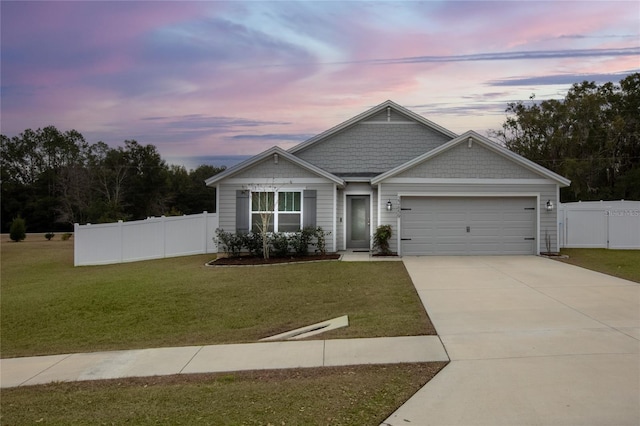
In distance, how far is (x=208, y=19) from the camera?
46.3 feet

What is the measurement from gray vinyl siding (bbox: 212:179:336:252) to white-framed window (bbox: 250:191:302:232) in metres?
0.38

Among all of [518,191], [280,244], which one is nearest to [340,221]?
[280,244]

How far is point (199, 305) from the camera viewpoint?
32.3 ft

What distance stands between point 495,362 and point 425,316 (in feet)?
8.02

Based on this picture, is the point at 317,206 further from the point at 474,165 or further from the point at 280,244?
the point at 474,165

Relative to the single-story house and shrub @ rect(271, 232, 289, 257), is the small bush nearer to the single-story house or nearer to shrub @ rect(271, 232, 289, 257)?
the single-story house

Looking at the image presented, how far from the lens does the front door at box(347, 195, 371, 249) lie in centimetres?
1803

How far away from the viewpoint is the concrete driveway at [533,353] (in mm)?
4152

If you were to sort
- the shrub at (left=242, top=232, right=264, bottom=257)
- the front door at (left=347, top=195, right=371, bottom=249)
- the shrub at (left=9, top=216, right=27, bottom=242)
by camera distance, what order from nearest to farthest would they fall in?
1. the shrub at (left=242, top=232, right=264, bottom=257)
2. the front door at (left=347, top=195, right=371, bottom=249)
3. the shrub at (left=9, top=216, right=27, bottom=242)

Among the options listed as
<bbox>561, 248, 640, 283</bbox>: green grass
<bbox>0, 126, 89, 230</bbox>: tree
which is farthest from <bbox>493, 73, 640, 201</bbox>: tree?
<bbox>0, 126, 89, 230</bbox>: tree

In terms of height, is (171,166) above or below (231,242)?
above

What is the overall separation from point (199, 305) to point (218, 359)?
3813 mm

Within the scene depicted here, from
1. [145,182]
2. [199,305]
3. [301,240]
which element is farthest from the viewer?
[145,182]

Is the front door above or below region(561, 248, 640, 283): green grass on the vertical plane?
above
